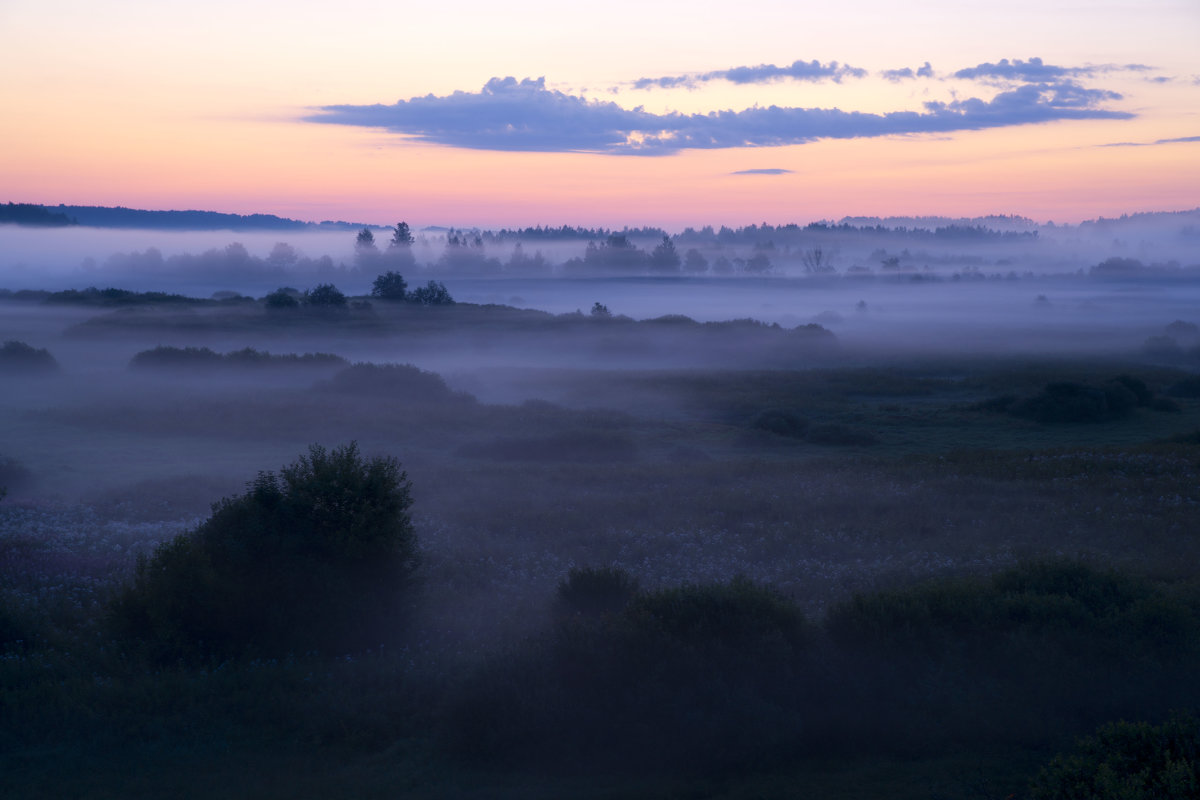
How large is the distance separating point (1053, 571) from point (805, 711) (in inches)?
207

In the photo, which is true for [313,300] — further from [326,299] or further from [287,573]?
[287,573]

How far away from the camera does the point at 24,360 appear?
160ft

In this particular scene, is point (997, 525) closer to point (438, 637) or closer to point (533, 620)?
point (533, 620)

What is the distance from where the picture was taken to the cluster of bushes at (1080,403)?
1535 inches

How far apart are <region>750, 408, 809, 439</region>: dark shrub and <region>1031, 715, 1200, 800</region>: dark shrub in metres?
30.1

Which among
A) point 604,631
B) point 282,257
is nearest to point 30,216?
point 282,257

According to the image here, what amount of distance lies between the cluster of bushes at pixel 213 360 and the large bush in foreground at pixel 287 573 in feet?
135

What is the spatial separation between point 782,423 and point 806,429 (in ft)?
5.31

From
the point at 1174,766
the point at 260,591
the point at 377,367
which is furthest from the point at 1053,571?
the point at 377,367

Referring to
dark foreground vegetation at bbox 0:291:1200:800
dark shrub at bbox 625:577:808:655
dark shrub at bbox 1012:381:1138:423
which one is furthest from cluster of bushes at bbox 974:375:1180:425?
dark shrub at bbox 625:577:808:655

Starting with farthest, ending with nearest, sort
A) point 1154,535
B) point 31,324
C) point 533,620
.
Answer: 1. point 31,324
2. point 1154,535
3. point 533,620

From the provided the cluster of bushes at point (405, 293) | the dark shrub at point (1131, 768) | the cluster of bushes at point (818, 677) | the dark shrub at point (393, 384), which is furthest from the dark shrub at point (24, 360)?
the dark shrub at point (1131, 768)

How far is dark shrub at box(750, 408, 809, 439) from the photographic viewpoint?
37.1 m

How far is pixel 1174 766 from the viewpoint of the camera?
18.4ft
